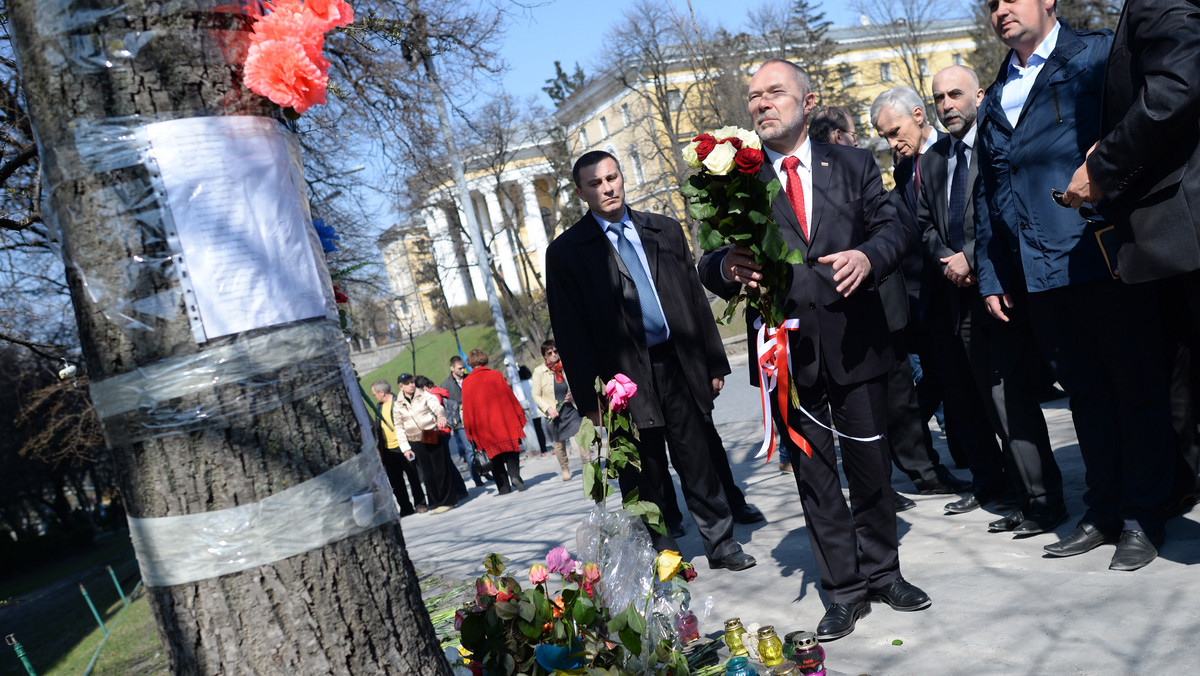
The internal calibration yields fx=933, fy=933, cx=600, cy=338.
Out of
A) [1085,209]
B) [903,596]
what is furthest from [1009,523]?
[1085,209]

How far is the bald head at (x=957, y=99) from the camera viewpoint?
523cm

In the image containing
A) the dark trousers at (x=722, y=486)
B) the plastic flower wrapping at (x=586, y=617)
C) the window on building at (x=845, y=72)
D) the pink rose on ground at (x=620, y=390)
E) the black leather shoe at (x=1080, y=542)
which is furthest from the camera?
the window on building at (x=845, y=72)

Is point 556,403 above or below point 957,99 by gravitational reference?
below

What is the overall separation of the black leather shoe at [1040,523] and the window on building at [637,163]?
177 ft

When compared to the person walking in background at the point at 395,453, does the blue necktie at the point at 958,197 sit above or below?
above

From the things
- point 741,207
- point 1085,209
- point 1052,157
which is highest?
point 741,207

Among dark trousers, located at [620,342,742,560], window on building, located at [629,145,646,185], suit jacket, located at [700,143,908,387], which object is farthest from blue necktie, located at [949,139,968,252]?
window on building, located at [629,145,646,185]

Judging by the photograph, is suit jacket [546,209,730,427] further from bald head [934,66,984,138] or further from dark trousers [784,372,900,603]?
bald head [934,66,984,138]

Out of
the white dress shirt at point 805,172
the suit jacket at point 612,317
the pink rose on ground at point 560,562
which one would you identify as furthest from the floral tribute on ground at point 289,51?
the suit jacket at point 612,317

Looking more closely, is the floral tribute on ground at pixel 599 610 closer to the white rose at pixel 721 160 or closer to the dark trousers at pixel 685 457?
the white rose at pixel 721 160

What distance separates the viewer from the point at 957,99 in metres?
5.23

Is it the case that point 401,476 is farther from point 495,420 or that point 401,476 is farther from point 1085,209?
point 1085,209

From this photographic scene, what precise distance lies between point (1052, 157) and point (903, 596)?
207 cm

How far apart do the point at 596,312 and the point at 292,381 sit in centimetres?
315
